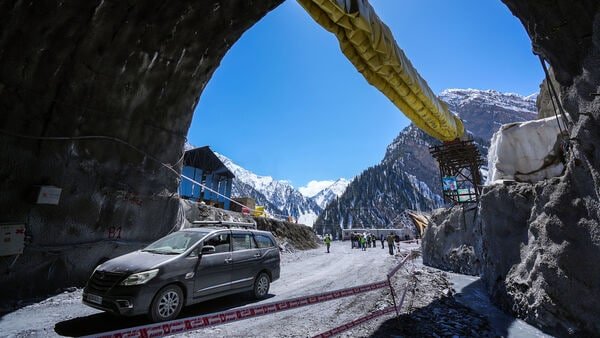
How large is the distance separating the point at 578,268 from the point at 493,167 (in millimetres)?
5314

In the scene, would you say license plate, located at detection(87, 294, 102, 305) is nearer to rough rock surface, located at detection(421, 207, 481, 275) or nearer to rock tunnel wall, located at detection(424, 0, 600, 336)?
rock tunnel wall, located at detection(424, 0, 600, 336)

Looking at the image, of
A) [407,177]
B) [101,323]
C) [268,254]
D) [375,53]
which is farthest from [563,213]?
[407,177]

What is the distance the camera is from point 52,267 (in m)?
8.16

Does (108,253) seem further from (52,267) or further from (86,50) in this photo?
(86,50)

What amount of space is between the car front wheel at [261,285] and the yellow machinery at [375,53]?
691 cm

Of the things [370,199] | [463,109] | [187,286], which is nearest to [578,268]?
[187,286]

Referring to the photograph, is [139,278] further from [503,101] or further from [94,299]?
[503,101]

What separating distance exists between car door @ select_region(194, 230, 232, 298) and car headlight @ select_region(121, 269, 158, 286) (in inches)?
43.6

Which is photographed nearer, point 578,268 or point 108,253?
point 578,268

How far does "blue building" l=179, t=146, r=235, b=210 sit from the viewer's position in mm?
30372

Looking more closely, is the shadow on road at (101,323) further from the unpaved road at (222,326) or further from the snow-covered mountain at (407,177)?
the snow-covered mountain at (407,177)

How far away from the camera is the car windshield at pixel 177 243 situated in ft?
22.1

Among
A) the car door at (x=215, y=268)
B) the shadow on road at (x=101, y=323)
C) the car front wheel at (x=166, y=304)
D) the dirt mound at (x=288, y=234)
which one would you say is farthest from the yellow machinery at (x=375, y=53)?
the dirt mound at (x=288, y=234)

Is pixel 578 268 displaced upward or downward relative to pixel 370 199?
downward
